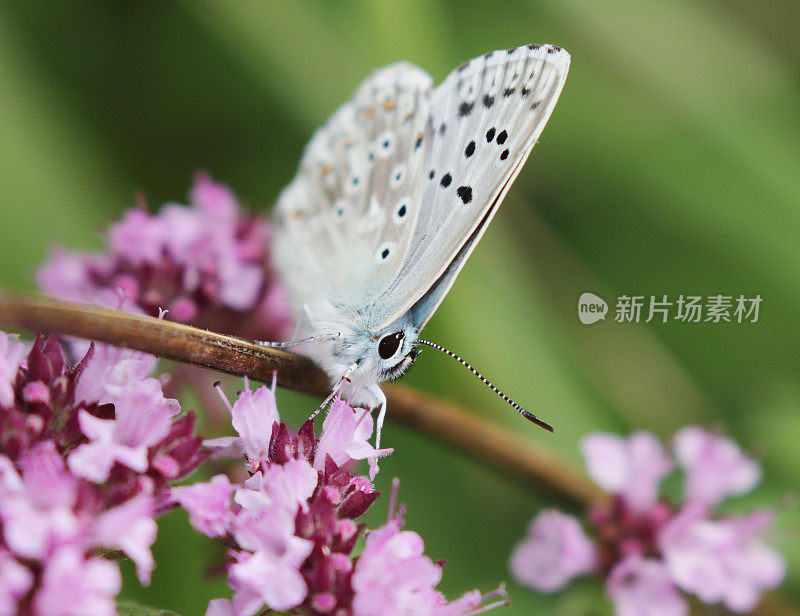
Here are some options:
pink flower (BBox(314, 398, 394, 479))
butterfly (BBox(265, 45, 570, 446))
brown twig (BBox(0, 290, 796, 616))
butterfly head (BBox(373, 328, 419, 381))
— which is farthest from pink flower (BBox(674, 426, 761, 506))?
pink flower (BBox(314, 398, 394, 479))

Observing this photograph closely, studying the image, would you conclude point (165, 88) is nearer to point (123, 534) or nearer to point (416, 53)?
point (416, 53)

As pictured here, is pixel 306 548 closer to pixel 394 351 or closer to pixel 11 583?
pixel 11 583

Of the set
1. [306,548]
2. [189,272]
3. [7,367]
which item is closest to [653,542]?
[306,548]

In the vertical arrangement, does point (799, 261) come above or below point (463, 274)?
above

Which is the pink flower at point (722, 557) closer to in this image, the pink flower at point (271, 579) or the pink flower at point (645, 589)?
the pink flower at point (645, 589)

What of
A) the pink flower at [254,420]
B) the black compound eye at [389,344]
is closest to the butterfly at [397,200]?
the black compound eye at [389,344]

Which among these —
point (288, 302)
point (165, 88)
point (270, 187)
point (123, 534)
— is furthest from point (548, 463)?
point (165, 88)
